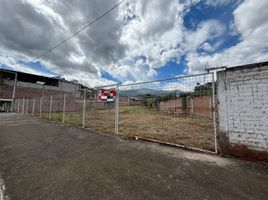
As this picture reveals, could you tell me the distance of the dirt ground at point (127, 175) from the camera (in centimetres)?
183

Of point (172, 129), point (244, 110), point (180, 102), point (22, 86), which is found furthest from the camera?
point (22, 86)

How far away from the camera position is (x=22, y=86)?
80.1 ft

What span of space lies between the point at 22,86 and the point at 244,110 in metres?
31.1

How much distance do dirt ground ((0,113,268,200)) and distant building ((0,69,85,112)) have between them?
59.0ft

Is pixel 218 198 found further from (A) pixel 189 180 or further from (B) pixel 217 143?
(B) pixel 217 143

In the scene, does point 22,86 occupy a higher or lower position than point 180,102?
higher

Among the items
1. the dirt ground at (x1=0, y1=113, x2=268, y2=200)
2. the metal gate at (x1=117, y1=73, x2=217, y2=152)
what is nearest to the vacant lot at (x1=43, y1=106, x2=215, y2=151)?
the metal gate at (x1=117, y1=73, x2=217, y2=152)

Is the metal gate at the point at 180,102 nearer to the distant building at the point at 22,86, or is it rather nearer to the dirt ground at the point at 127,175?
the dirt ground at the point at 127,175

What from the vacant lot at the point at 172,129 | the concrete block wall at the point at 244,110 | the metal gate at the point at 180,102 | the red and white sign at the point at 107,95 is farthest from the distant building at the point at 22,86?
the concrete block wall at the point at 244,110

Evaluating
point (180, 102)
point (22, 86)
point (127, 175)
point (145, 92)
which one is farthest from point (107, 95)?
point (22, 86)

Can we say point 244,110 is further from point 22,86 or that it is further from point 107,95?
point 22,86

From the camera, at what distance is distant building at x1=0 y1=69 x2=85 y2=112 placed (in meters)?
22.3

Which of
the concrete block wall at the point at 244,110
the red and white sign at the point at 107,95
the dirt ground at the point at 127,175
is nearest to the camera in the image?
the dirt ground at the point at 127,175

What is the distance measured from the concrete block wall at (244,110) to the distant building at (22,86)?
63.8 feet
